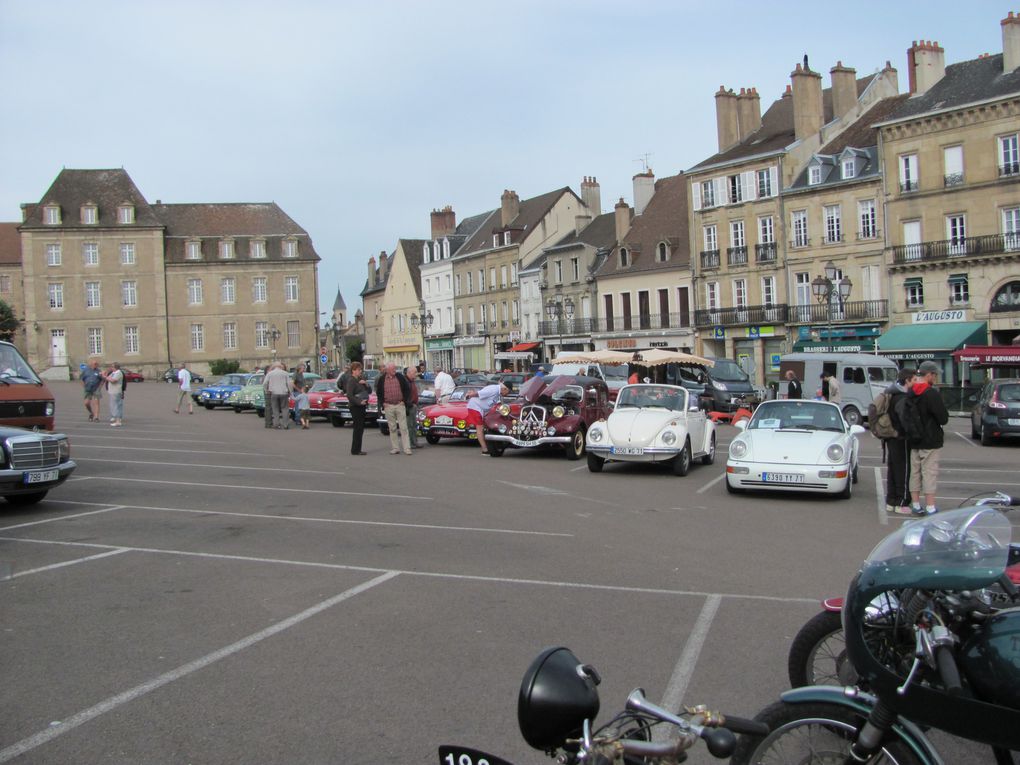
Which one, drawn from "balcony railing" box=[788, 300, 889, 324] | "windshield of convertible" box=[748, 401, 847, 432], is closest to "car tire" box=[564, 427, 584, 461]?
"windshield of convertible" box=[748, 401, 847, 432]

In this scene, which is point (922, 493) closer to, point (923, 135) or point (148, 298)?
point (923, 135)

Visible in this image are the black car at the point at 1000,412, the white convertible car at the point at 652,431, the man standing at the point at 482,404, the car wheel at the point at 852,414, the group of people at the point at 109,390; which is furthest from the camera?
the car wheel at the point at 852,414

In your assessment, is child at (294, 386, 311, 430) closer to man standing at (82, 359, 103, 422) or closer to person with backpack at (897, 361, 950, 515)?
man standing at (82, 359, 103, 422)

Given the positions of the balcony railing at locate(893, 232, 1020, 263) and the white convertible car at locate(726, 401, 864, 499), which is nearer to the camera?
the white convertible car at locate(726, 401, 864, 499)

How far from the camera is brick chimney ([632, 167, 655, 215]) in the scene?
65.6 meters

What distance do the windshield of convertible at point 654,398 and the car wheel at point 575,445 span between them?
1.68 m

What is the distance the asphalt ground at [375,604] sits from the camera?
5148mm

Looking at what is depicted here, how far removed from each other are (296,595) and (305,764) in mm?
3521

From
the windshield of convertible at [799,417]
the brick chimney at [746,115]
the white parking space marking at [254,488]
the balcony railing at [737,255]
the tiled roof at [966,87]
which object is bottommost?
the white parking space marking at [254,488]

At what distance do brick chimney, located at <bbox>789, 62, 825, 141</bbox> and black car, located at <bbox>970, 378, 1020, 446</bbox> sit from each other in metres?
31.3

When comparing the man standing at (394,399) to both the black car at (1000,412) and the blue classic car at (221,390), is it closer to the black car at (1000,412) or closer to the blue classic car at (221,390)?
the black car at (1000,412)

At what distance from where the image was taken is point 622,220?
64688 mm

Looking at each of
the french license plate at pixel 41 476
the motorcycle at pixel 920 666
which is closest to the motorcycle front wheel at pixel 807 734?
the motorcycle at pixel 920 666

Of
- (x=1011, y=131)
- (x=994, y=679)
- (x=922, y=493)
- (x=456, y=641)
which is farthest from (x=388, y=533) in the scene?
(x=1011, y=131)
